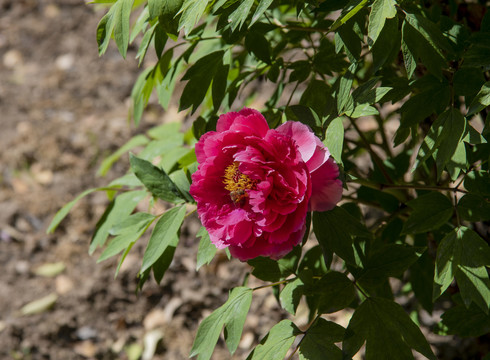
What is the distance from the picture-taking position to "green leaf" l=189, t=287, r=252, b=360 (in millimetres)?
1087

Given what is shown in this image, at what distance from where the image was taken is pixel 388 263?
1054mm

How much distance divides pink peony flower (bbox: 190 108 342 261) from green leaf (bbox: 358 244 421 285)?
8.0 inches

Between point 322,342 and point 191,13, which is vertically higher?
point 191,13

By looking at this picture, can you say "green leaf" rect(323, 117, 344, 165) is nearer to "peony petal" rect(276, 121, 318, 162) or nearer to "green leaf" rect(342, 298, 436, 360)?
"peony petal" rect(276, 121, 318, 162)

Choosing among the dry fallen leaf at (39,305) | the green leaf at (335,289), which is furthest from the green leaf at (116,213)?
the dry fallen leaf at (39,305)

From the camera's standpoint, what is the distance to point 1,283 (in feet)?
8.10

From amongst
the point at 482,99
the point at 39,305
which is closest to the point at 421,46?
the point at 482,99

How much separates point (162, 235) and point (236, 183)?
0.25 m

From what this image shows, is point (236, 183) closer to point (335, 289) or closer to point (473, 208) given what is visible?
point (335, 289)

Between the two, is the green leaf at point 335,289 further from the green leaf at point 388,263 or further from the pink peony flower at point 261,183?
the pink peony flower at point 261,183

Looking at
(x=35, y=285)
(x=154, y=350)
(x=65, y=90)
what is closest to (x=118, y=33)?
(x=154, y=350)

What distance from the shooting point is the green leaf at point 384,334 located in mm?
1008

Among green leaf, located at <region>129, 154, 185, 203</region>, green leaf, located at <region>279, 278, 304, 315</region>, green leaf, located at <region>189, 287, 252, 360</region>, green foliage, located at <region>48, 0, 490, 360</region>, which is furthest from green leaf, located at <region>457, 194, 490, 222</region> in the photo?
green leaf, located at <region>129, 154, 185, 203</region>

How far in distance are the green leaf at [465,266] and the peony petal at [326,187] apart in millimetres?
234
